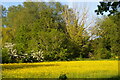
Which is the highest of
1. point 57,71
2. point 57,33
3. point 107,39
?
point 57,33

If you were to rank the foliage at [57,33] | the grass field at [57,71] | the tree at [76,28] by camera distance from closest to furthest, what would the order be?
the grass field at [57,71] → the foliage at [57,33] → the tree at [76,28]

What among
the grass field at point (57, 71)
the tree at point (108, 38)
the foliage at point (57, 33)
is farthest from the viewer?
the tree at point (108, 38)

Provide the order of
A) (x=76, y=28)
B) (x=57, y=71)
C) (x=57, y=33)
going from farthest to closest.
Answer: (x=76, y=28) < (x=57, y=33) < (x=57, y=71)

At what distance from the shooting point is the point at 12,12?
33.7ft

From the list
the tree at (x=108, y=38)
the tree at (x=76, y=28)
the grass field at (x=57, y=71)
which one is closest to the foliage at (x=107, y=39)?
the tree at (x=108, y=38)

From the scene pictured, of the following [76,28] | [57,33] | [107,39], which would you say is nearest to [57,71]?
[57,33]

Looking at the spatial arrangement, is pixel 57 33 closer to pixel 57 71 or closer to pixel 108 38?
pixel 108 38

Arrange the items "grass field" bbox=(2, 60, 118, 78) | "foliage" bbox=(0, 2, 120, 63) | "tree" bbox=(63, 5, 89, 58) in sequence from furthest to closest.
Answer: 1. "tree" bbox=(63, 5, 89, 58)
2. "foliage" bbox=(0, 2, 120, 63)
3. "grass field" bbox=(2, 60, 118, 78)

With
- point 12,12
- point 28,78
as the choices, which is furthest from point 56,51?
point 28,78

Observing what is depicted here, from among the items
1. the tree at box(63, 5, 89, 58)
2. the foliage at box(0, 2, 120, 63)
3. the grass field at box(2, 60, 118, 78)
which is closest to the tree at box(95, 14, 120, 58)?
the foliage at box(0, 2, 120, 63)

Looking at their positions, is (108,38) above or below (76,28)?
below

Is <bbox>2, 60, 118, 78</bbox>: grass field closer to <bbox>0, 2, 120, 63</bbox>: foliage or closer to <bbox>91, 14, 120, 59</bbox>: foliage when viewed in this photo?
<bbox>0, 2, 120, 63</bbox>: foliage

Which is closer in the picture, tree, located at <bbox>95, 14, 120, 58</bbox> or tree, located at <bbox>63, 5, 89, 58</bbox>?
tree, located at <bbox>95, 14, 120, 58</bbox>

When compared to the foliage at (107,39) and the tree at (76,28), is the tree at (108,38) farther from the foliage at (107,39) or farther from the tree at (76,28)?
the tree at (76,28)
